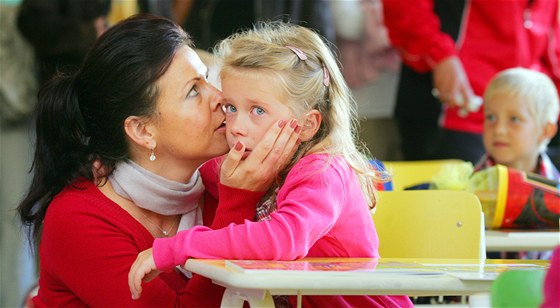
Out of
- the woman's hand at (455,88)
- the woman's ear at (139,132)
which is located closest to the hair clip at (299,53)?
the woman's ear at (139,132)

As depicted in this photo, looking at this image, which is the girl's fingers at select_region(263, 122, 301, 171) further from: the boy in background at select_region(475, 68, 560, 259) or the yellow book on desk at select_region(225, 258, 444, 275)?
the boy in background at select_region(475, 68, 560, 259)

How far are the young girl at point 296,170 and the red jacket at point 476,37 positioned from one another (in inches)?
75.2

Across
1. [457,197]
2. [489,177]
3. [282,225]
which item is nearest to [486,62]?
[489,177]

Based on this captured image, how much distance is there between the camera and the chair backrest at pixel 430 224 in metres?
2.43

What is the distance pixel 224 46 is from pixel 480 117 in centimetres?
205

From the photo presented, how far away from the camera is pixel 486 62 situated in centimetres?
421

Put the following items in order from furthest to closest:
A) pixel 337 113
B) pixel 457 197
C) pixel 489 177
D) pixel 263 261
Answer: pixel 489 177 → pixel 457 197 → pixel 337 113 → pixel 263 261

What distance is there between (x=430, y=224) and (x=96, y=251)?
0.84m

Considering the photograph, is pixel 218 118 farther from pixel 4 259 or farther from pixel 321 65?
pixel 4 259

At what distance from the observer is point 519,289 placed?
147 centimetres

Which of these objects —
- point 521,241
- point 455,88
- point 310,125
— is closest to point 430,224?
point 521,241

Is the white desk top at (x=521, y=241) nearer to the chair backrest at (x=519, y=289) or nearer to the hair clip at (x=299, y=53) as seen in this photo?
the hair clip at (x=299, y=53)

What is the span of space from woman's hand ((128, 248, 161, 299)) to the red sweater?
0.51 ft

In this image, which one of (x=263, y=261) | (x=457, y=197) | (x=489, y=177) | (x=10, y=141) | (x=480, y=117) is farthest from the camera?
(x=10, y=141)
